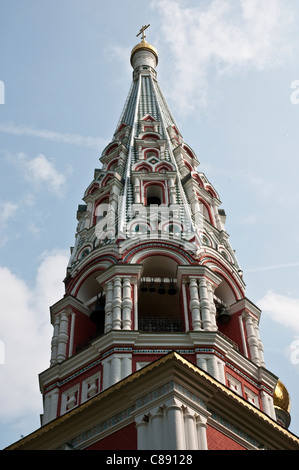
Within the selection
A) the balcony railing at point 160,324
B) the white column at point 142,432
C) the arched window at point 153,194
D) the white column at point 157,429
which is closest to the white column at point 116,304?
the balcony railing at point 160,324

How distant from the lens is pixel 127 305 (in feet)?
56.6

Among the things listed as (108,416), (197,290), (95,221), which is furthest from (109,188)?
(108,416)

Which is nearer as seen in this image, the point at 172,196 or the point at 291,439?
the point at 291,439

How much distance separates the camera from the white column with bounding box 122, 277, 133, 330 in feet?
55.2

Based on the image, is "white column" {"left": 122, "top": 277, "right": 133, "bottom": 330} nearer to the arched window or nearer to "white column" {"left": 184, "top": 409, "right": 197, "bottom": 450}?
"white column" {"left": 184, "top": 409, "right": 197, "bottom": 450}

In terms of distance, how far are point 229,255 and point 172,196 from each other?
2.31m

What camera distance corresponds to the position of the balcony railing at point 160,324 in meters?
17.5

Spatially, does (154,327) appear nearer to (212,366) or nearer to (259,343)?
(212,366)

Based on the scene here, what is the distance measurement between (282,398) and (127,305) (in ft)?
34.0

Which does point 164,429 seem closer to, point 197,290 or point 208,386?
point 208,386

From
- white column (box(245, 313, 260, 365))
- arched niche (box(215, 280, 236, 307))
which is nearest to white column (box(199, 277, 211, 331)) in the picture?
white column (box(245, 313, 260, 365))

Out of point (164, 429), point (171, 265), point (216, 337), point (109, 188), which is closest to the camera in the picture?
point (164, 429)

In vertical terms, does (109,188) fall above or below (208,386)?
above

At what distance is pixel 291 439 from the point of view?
15086 millimetres
